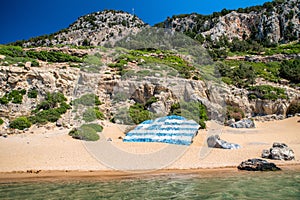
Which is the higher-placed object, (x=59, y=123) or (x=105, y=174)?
(x=59, y=123)

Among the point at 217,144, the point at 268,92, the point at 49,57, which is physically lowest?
the point at 217,144

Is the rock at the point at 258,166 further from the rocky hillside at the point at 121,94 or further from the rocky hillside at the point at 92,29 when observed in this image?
the rocky hillside at the point at 92,29

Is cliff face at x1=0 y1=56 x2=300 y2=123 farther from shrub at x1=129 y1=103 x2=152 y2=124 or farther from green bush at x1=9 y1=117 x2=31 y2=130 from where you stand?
green bush at x1=9 y1=117 x2=31 y2=130

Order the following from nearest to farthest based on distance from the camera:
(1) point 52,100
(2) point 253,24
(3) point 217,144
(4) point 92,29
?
(3) point 217,144, (1) point 52,100, (4) point 92,29, (2) point 253,24

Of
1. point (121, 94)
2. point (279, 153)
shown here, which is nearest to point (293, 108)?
point (279, 153)

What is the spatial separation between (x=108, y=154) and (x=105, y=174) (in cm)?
211

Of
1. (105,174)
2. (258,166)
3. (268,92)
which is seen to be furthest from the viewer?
(268,92)

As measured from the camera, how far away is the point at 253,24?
208 feet

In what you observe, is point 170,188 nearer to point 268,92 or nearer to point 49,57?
point 268,92

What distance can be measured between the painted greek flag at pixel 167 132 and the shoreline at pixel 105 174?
323 cm

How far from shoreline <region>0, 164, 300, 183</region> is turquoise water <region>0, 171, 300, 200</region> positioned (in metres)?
0.37

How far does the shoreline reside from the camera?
23.0ft

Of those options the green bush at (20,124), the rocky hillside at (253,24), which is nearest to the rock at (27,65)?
the green bush at (20,124)

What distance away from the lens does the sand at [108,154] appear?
27.6ft
